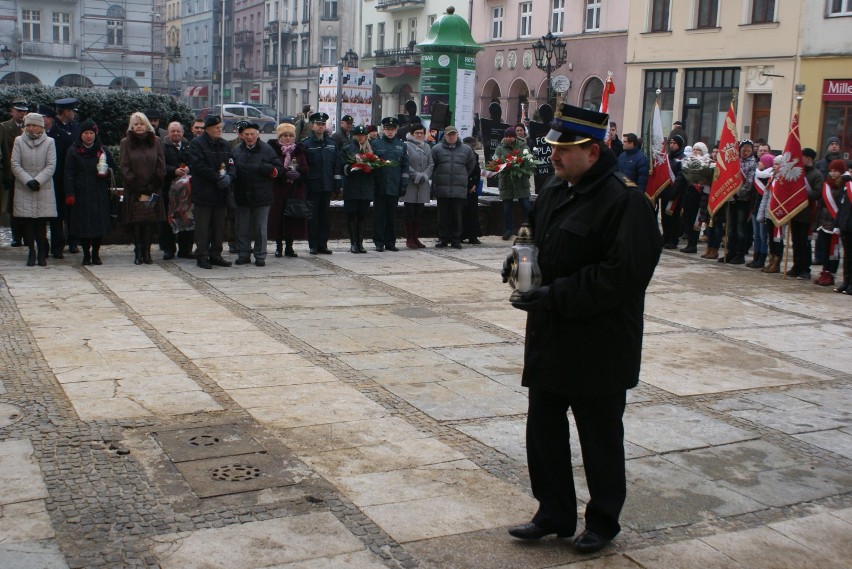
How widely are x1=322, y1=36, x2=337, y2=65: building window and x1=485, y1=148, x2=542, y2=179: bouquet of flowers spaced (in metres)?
54.1

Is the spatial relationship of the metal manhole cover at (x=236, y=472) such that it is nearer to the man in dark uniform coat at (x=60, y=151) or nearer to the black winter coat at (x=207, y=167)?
the black winter coat at (x=207, y=167)

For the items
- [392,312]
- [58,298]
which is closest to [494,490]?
[392,312]

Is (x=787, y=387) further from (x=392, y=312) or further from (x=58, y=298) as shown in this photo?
(x=58, y=298)

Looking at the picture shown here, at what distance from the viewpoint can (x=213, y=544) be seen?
4.44 meters

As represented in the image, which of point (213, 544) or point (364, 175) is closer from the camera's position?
point (213, 544)

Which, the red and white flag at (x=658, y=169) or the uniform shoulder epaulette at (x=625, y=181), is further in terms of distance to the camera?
the red and white flag at (x=658, y=169)

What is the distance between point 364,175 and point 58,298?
4875mm

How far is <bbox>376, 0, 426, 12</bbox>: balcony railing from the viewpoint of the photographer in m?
53.5

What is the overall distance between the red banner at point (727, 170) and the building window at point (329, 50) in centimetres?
5584

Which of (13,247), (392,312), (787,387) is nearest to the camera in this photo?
(787,387)

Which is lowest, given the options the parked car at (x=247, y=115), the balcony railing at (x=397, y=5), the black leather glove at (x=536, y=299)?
the black leather glove at (x=536, y=299)

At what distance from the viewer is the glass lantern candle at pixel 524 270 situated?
442cm

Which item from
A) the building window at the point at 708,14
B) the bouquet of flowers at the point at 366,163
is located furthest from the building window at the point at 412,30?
the bouquet of flowers at the point at 366,163

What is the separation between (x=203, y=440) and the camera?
589 centimetres
